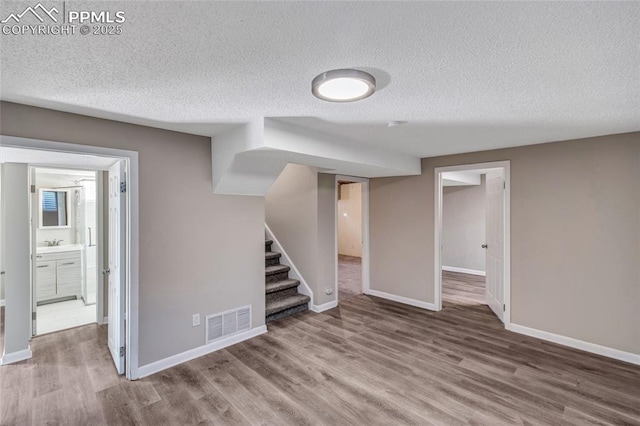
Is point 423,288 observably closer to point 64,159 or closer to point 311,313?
point 311,313

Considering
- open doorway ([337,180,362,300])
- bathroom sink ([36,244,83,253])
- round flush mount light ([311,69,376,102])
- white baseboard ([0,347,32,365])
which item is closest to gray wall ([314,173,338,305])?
round flush mount light ([311,69,376,102])

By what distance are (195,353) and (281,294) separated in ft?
5.05

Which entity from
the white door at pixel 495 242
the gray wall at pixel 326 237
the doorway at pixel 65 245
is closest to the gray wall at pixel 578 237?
the white door at pixel 495 242

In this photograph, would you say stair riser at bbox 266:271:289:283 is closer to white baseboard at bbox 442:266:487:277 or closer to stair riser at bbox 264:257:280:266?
stair riser at bbox 264:257:280:266

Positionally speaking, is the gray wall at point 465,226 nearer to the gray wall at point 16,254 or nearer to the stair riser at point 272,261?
the stair riser at point 272,261

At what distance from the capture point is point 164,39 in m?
Result: 1.28

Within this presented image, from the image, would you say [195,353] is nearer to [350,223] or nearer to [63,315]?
[63,315]

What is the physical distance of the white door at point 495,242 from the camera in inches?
153

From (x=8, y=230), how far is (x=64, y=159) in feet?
3.23

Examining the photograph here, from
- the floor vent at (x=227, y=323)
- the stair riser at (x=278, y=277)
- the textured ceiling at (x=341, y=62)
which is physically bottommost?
the floor vent at (x=227, y=323)

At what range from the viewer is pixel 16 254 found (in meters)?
2.93

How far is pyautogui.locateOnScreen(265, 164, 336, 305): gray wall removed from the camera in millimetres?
4363

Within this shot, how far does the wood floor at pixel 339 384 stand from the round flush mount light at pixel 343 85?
7.24ft

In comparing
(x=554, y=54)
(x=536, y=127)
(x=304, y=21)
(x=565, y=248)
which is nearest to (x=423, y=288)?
(x=565, y=248)
